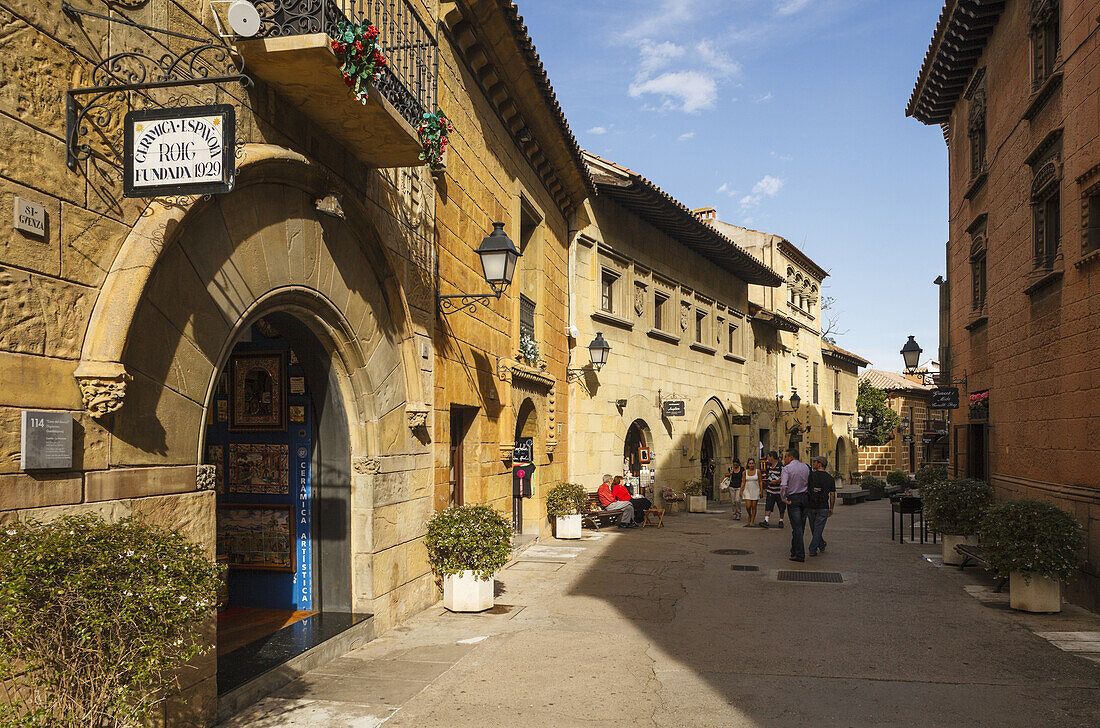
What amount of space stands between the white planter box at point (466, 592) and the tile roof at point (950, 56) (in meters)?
13.0

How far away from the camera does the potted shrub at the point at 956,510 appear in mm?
12341

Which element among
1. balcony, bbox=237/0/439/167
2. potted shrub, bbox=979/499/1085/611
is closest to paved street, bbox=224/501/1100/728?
potted shrub, bbox=979/499/1085/611

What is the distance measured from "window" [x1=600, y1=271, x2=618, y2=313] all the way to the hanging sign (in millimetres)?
15310

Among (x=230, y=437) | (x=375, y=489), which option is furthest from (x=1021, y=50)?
(x=230, y=437)

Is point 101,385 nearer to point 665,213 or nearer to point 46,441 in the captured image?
point 46,441

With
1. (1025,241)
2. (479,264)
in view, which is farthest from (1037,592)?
(479,264)

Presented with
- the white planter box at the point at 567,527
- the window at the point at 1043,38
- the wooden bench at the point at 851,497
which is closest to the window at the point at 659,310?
the white planter box at the point at 567,527

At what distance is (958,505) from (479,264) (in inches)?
317

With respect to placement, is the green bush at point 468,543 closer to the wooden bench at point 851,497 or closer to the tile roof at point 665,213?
the tile roof at point 665,213

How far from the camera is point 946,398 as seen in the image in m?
16.5

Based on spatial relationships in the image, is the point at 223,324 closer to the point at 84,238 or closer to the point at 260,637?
the point at 84,238

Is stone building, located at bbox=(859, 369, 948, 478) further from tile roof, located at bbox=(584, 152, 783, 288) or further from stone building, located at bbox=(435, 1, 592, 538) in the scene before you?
stone building, located at bbox=(435, 1, 592, 538)

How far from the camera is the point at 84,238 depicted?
420 centimetres

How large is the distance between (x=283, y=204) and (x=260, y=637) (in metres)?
3.49
